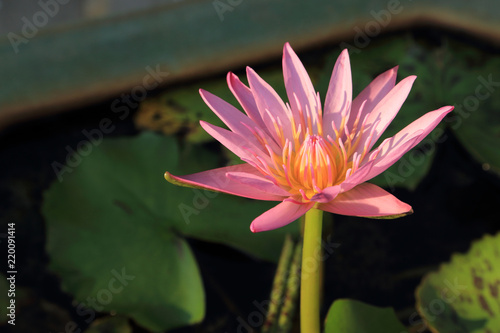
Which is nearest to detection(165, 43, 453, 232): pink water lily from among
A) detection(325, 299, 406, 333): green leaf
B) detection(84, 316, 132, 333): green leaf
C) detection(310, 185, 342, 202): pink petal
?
detection(310, 185, 342, 202): pink petal

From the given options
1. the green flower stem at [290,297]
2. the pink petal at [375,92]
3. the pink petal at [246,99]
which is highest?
the pink petal at [246,99]

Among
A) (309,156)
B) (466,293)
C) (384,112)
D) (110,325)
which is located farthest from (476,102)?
(110,325)

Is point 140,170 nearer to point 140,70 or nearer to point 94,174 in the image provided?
point 94,174

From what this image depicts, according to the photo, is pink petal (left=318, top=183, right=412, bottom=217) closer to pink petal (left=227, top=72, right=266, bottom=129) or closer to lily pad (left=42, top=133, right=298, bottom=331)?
pink petal (left=227, top=72, right=266, bottom=129)

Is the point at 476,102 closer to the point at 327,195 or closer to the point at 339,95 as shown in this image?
the point at 339,95

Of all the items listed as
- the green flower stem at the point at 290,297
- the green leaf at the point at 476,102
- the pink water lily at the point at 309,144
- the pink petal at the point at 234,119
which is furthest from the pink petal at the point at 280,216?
the green leaf at the point at 476,102

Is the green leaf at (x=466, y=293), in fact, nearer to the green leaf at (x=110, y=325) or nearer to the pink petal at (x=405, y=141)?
the pink petal at (x=405, y=141)
